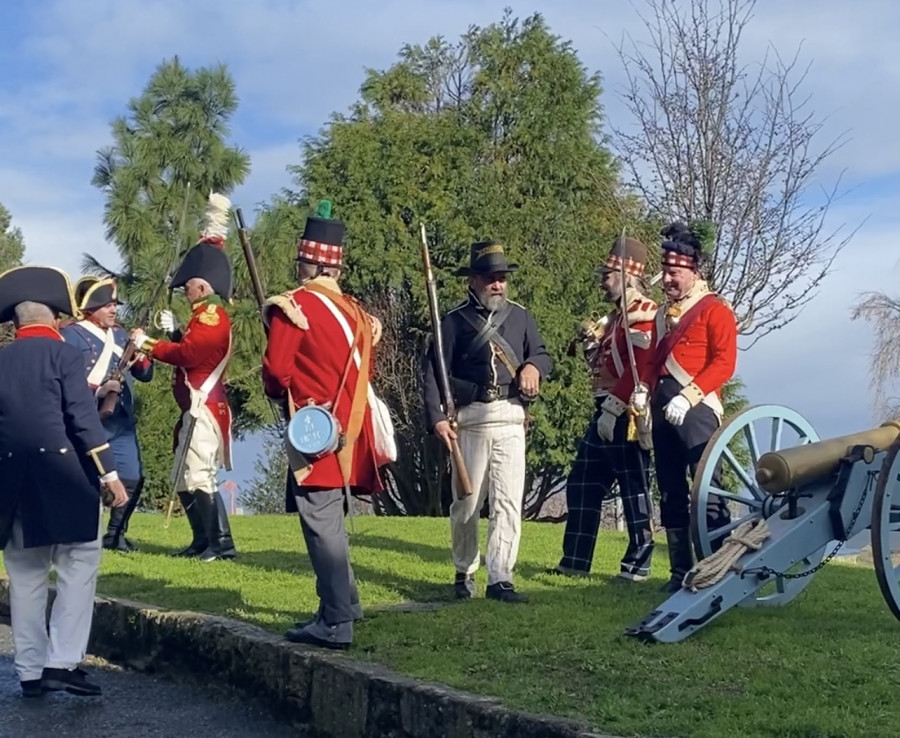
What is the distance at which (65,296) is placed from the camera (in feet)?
23.3

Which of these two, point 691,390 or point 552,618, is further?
point 691,390

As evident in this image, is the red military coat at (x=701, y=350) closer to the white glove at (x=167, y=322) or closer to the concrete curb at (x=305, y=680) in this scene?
the concrete curb at (x=305, y=680)

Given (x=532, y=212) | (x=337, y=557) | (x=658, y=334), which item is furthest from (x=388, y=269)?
(x=337, y=557)

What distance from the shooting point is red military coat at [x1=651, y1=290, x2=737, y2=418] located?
7.79 m

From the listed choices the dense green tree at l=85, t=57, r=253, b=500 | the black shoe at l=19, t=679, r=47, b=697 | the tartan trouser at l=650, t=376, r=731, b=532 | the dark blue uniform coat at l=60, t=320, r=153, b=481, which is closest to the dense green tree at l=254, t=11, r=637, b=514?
the dense green tree at l=85, t=57, r=253, b=500

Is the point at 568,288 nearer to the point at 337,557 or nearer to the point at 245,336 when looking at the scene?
the point at 245,336

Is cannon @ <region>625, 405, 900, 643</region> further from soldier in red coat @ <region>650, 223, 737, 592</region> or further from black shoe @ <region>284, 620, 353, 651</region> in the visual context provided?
black shoe @ <region>284, 620, 353, 651</region>

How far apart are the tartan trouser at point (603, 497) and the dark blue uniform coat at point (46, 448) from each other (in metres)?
3.19

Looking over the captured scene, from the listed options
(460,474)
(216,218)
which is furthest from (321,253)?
(216,218)

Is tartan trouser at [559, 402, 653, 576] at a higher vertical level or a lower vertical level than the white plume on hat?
lower

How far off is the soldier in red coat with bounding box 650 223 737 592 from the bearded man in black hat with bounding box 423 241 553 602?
0.70 m

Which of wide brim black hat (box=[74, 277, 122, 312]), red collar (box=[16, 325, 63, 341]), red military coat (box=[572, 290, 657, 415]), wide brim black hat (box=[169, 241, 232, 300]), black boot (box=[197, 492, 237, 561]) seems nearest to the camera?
red collar (box=[16, 325, 63, 341])

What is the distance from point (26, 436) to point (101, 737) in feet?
4.86

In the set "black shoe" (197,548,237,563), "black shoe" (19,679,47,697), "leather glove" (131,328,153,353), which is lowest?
"black shoe" (19,679,47,697)
